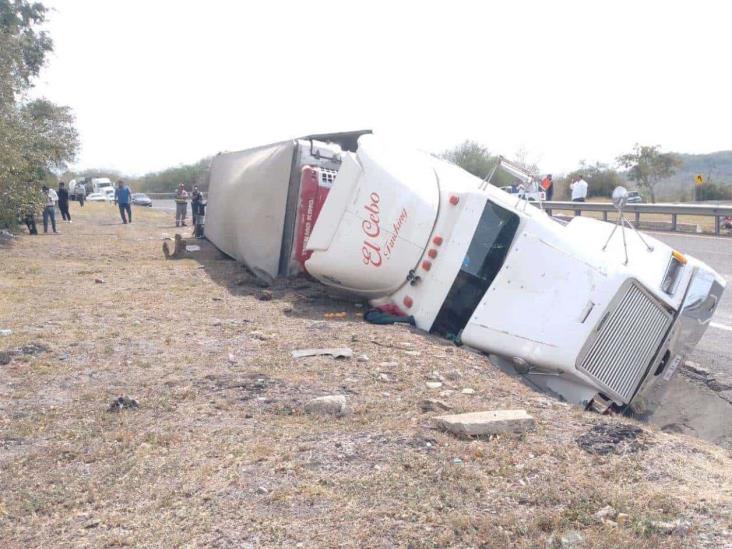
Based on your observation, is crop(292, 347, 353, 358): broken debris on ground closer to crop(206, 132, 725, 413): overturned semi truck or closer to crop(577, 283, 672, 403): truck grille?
crop(206, 132, 725, 413): overturned semi truck

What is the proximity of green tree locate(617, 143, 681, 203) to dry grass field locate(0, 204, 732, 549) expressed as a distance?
33564mm

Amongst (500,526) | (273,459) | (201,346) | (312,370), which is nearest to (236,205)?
(201,346)

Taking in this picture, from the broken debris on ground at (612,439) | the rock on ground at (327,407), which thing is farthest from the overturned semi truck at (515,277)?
the rock on ground at (327,407)

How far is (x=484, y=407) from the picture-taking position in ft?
13.7

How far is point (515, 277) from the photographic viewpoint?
551 centimetres

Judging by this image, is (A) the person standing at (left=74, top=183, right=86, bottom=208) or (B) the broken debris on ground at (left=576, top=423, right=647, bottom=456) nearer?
(B) the broken debris on ground at (left=576, top=423, right=647, bottom=456)

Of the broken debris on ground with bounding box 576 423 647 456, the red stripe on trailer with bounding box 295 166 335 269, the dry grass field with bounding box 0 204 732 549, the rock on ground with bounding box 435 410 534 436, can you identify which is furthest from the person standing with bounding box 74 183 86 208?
the broken debris on ground with bounding box 576 423 647 456

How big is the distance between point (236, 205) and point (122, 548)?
879 centimetres

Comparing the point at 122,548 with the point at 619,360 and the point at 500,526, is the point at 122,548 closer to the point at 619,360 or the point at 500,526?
the point at 500,526

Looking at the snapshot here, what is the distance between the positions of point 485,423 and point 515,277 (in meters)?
2.06

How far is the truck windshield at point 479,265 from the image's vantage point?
5.81m

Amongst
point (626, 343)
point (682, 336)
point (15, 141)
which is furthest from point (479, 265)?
point (15, 141)

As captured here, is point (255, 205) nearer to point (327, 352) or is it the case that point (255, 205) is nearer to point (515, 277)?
point (327, 352)

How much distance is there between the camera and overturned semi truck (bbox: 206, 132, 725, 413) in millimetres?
5000
